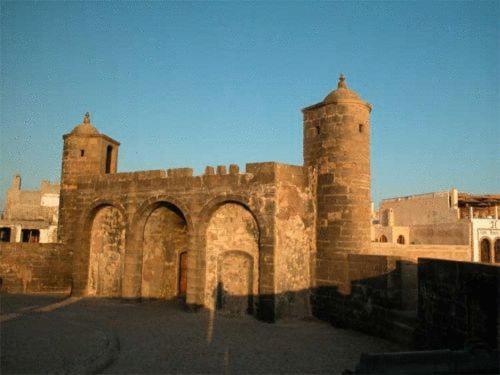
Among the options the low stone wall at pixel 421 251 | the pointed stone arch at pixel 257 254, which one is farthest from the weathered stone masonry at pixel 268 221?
the low stone wall at pixel 421 251

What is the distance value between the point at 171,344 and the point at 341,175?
20.7ft

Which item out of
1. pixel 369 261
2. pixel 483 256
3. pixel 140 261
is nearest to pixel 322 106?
pixel 369 261

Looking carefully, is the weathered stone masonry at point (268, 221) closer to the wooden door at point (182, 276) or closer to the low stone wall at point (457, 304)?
the wooden door at point (182, 276)

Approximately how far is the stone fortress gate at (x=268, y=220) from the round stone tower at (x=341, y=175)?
0.03m

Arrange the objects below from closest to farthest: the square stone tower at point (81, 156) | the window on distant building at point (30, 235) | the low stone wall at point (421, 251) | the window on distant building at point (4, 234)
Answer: the square stone tower at point (81, 156) < the low stone wall at point (421, 251) < the window on distant building at point (30, 235) < the window on distant building at point (4, 234)

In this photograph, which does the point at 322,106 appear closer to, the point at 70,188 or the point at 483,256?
the point at 70,188

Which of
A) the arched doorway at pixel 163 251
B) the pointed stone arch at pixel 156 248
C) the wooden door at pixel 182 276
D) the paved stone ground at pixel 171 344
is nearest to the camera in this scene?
the paved stone ground at pixel 171 344

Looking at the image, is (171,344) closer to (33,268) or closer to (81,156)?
(33,268)

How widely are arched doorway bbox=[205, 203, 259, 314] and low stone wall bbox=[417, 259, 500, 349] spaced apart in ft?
16.1

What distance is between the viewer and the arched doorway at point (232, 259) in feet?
37.4

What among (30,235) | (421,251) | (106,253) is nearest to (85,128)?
(106,253)

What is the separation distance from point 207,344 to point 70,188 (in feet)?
32.3

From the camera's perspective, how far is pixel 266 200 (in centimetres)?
1102

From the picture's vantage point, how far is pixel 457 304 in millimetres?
6375
